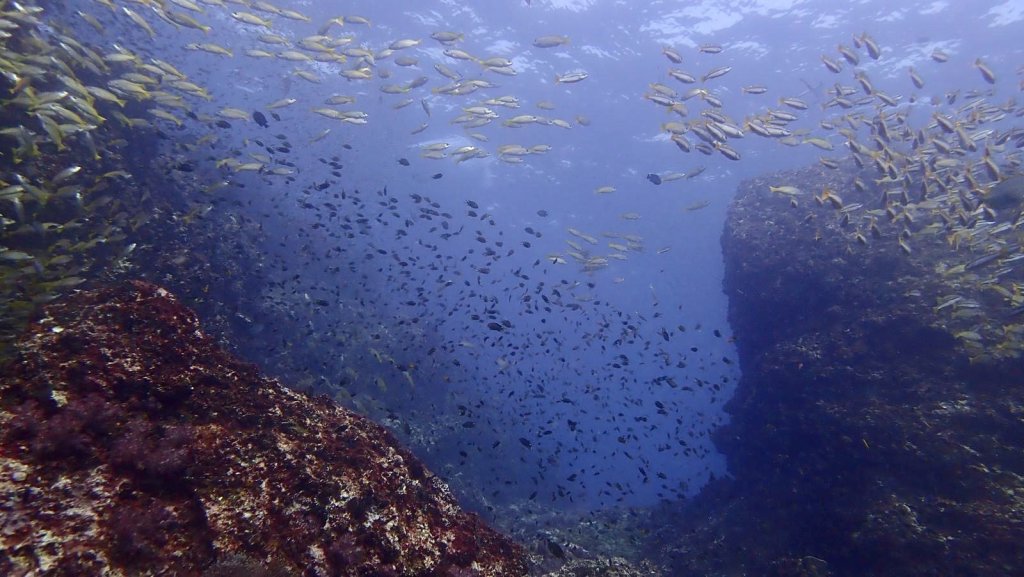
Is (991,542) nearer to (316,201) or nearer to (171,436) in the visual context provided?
(171,436)

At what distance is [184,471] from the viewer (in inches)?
136

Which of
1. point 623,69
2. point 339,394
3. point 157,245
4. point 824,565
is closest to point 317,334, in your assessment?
point 339,394

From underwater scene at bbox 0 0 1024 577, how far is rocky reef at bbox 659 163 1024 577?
81 millimetres

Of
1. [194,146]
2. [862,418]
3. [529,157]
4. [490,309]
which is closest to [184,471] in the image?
[490,309]

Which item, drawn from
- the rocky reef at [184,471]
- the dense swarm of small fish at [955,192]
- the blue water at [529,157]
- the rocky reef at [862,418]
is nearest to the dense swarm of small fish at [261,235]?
the blue water at [529,157]

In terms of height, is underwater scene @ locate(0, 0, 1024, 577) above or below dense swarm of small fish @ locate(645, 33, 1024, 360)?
below

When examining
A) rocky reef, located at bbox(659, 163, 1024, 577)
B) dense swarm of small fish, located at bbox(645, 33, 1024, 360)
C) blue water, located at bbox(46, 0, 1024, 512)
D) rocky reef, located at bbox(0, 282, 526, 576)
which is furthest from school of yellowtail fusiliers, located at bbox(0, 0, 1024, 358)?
blue water, located at bbox(46, 0, 1024, 512)

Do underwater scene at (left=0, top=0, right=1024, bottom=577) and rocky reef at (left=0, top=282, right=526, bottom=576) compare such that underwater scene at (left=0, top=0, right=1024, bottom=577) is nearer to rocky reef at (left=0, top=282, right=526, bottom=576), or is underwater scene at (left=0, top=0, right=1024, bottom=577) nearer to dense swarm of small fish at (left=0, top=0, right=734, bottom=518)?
rocky reef at (left=0, top=282, right=526, bottom=576)

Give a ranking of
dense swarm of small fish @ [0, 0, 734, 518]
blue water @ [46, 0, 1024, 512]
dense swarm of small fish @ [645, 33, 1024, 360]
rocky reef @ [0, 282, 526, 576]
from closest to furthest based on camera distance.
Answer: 1. rocky reef @ [0, 282, 526, 576]
2. dense swarm of small fish @ [0, 0, 734, 518]
3. dense swarm of small fish @ [645, 33, 1024, 360]
4. blue water @ [46, 0, 1024, 512]

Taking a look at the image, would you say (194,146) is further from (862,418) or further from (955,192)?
(955,192)

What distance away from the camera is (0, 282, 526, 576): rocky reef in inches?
114

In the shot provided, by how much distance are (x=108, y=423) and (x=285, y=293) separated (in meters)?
16.8

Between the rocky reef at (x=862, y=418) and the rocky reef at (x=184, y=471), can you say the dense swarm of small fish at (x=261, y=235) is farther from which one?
the rocky reef at (x=862, y=418)

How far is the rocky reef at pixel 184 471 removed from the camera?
2.90 m
